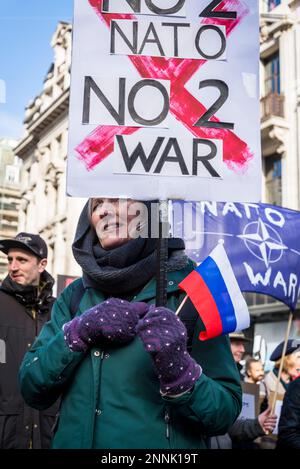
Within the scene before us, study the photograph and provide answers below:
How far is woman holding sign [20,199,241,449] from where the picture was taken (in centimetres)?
180

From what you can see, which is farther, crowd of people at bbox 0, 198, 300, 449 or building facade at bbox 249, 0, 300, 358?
building facade at bbox 249, 0, 300, 358

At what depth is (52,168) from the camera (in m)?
33.7

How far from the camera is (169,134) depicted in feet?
7.41

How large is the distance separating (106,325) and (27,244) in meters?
2.21

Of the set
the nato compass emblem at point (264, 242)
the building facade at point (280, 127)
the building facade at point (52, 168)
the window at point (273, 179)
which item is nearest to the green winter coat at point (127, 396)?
the nato compass emblem at point (264, 242)

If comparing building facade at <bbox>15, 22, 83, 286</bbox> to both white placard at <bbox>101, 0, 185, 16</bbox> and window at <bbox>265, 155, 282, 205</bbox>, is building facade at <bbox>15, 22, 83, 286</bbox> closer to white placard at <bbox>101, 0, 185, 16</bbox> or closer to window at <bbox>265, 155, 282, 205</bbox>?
window at <bbox>265, 155, 282, 205</bbox>

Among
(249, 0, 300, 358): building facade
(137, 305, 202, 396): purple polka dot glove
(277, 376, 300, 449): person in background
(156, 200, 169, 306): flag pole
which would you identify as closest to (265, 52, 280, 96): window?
(249, 0, 300, 358): building facade

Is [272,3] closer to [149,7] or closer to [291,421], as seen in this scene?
[291,421]

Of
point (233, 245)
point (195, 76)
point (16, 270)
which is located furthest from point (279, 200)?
point (195, 76)

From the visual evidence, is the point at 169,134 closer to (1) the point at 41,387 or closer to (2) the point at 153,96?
(2) the point at 153,96

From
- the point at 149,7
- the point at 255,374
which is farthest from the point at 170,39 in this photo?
the point at 255,374

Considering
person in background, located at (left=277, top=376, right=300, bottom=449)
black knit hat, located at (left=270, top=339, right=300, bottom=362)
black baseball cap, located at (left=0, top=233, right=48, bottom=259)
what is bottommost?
person in background, located at (left=277, top=376, right=300, bottom=449)

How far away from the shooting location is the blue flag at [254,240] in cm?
507

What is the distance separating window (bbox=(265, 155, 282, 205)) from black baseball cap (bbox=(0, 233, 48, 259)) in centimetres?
1541
